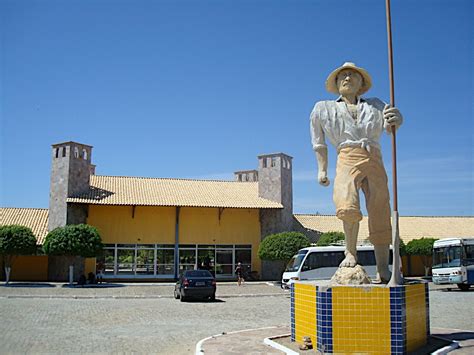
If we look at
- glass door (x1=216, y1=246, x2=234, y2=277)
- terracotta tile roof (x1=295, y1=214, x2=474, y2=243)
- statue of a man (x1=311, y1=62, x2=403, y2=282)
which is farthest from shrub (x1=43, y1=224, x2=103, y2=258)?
statue of a man (x1=311, y1=62, x2=403, y2=282)

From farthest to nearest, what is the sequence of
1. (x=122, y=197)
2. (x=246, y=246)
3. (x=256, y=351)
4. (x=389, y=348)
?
(x=246, y=246) < (x=122, y=197) < (x=256, y=351) < (x=389, y=348)

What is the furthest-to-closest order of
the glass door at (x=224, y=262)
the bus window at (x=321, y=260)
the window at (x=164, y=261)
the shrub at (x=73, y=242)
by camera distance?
the glass door at (x=224, y=262)
the window at (x=164, y=261)
the shrub at (x=73, y=242)
the bus window at (x=321, y=260)

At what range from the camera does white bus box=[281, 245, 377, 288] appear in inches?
888

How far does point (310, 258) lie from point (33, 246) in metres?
14.7

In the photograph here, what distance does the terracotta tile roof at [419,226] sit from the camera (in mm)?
35031

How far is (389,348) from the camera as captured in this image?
713 centimetres

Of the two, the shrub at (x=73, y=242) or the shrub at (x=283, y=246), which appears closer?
the shrub at (x=73, y=242)

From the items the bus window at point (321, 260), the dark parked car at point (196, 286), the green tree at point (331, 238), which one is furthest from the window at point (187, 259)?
the dark parked car at point (196, 286)

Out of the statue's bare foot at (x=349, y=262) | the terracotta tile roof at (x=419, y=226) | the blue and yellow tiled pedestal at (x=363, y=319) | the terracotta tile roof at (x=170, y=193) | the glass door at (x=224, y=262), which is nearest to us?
→ the blue and yellow tiled pedestal at (x=363, y=319)

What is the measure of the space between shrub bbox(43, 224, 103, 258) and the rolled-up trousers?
20.7 meters

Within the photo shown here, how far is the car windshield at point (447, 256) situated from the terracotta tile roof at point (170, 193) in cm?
1066

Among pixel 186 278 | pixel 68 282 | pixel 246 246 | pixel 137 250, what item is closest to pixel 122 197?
pixel 137 250

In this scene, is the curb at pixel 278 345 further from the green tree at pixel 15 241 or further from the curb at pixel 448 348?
the green tree at pixel 15 241

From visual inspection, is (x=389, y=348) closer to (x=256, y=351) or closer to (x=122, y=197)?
(x=256, y=351)
